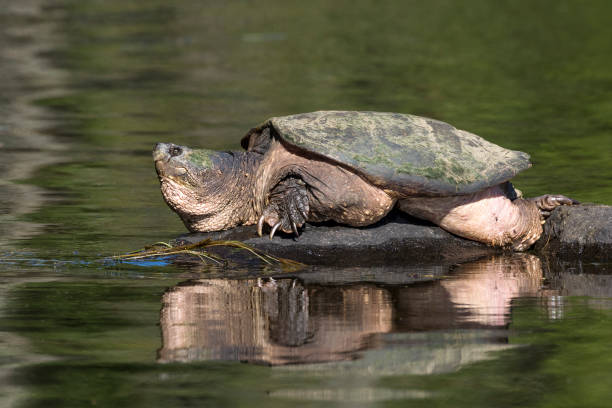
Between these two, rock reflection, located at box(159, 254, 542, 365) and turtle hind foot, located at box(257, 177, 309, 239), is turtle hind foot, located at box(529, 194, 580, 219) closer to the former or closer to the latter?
rock reflection, located at box(159, 254, 542, 365)

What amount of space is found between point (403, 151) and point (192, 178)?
4.42 ft

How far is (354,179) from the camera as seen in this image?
6.52m

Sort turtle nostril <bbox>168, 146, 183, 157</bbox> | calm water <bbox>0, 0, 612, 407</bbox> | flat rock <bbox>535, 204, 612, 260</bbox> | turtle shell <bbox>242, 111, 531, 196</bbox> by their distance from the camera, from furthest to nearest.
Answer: turtle nostril <bbox>168, 146, 183, 157</bbox>, flat rock <bbox>535, 204, 612, 260</bbox>, turtle shell <bbox>242, 111, 531, 196</bbox>, calm water <bbox>0, 0, 612, 407</bbox>

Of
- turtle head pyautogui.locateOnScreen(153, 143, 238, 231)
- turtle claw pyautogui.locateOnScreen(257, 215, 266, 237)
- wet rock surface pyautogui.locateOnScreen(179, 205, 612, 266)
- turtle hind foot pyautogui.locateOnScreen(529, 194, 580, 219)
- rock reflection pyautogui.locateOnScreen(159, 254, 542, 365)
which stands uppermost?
turtle head pyautogui.locateOnScreen(153, 143, 238, 231)

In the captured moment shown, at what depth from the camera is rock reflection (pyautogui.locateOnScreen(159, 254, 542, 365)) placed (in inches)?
185

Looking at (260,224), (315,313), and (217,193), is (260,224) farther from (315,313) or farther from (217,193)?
(315,313)

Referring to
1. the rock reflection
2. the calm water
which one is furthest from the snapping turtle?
the rock reflection

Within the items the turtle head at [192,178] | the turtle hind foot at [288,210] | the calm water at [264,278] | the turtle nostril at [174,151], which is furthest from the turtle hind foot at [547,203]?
the turtle nostril at [174,151]

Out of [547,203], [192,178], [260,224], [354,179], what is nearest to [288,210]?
[260,224]

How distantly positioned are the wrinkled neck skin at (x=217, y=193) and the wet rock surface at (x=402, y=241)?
0.12 meters

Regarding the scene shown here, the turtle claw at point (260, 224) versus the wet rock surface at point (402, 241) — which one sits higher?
the turtle claw at point (260, 224)

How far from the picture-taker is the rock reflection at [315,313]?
4691mm

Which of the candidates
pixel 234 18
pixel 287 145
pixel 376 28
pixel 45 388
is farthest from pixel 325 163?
pixel 234 18

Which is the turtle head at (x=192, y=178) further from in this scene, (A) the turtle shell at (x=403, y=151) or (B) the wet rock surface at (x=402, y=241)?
(A) the turtle shell at (x=403, y=151)
